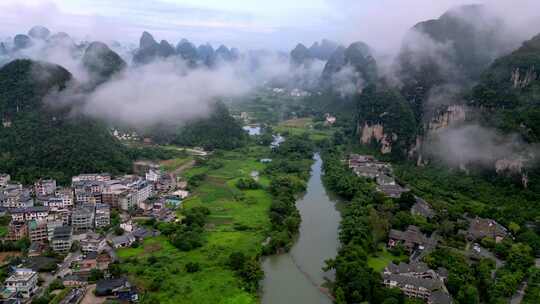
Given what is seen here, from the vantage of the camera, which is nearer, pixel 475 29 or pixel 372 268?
pixel 372 268

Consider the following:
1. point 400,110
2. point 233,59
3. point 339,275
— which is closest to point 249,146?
point 400,110

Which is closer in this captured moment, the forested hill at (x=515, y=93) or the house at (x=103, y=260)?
the house at (x=103, y=260)

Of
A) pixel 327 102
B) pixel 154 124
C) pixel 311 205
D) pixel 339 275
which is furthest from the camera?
pixel 327 102

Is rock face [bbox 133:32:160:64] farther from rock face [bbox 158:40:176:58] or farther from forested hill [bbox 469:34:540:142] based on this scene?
forested hill [bbox 469:34:540:142]

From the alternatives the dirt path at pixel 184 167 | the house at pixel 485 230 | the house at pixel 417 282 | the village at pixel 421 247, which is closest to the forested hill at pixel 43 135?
the dirt path at pixel 184 167

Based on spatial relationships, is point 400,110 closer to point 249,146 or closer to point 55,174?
point 249,146

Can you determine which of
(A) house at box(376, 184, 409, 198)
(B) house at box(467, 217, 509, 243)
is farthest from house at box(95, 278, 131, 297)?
(A) house at box(376, 184, 409, 198)

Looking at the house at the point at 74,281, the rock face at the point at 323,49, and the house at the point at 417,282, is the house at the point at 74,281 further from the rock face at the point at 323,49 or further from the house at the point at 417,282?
the rock face at the point at 323,49
